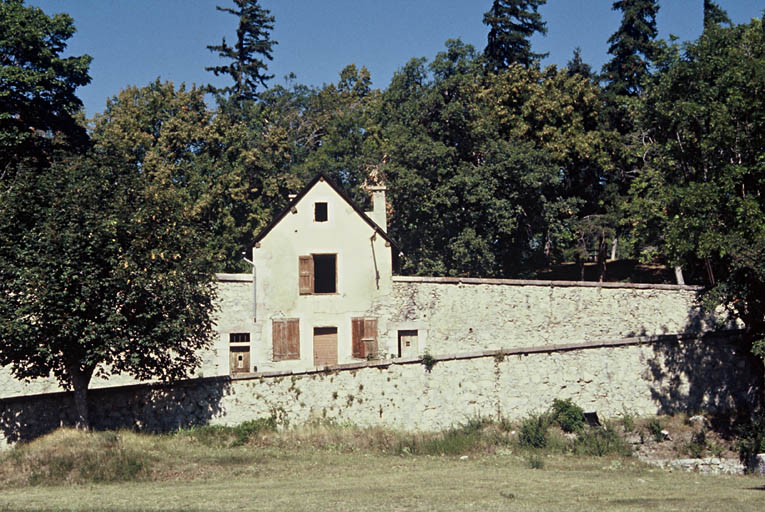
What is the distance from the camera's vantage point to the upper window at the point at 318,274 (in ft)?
119

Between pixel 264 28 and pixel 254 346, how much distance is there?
98.2 feet

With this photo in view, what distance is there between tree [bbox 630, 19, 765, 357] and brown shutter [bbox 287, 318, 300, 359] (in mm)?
15785

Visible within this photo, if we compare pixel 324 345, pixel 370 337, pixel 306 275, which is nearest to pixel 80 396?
pixel 324 345

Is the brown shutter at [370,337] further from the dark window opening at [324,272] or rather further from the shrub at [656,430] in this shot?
the shrub at [656,430]

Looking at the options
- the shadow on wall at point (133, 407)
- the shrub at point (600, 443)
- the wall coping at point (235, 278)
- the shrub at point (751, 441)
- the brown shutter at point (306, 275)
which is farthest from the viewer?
the brown shutter at point (306, 275)

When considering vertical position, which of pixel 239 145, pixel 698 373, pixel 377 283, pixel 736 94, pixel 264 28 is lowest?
pixel 698 373

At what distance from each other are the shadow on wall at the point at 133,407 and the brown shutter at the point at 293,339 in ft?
26.4

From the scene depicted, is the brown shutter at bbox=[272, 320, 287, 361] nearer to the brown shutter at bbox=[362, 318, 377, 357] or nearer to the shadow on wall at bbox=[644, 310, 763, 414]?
the brown shutter at bbox=[362, 318, 377, 357]

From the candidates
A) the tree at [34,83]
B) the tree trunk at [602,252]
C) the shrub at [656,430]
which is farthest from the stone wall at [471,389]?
the tree at [34,83]

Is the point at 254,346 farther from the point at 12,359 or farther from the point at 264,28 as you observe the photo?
the point at 264,28

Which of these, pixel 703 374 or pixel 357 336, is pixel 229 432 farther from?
pixel 703 374

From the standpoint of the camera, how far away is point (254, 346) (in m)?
35.4

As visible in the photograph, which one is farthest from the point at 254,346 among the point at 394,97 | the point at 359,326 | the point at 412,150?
the point at 394,97

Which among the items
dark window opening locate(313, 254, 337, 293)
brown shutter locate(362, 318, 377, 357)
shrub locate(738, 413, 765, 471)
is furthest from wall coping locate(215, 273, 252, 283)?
shrub locate(738, 413, 765, 471)
